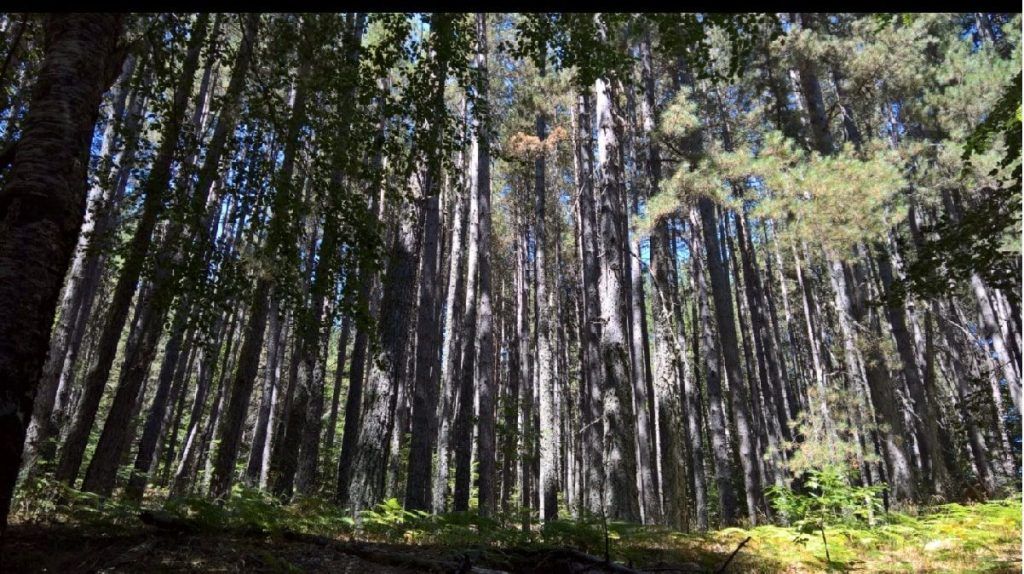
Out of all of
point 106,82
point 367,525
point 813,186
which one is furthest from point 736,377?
point 106,82

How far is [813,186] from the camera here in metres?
11.5

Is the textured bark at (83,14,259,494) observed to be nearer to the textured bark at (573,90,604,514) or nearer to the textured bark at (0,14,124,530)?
the textured bark at (0,14,124,530)

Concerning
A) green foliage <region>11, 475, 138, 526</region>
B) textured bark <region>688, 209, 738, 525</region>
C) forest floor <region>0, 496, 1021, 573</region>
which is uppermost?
textured bark <region>688, 209, 738, 525</region>

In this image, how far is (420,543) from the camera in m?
5.60

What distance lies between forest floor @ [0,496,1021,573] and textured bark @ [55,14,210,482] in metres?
2.22

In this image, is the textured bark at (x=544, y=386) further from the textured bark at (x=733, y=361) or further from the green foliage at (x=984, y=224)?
the green foliage at (x=984, y=224)

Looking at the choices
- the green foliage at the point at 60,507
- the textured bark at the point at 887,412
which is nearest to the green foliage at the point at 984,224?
the textured bark at the point at 887,412

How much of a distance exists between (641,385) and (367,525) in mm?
12597

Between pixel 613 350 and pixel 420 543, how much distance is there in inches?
176

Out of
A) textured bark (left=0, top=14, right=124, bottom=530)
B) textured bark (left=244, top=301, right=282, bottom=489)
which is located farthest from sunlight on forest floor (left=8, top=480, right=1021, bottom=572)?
textured bark (left=244, top=301, right=282, bottom=489)

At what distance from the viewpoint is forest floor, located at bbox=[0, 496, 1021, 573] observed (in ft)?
11.8

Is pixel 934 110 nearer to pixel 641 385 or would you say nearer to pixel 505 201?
pixel 641 385

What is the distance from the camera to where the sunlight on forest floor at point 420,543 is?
3.71 m

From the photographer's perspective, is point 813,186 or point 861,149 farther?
point 861,149
